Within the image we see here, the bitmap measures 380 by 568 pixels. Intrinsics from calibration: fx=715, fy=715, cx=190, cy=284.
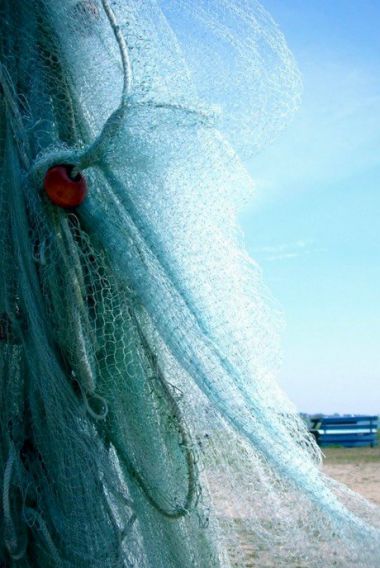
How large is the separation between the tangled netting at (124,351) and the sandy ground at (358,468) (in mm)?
4777

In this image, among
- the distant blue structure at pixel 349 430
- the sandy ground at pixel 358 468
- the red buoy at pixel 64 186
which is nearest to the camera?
the red buoy at pixel 64 186

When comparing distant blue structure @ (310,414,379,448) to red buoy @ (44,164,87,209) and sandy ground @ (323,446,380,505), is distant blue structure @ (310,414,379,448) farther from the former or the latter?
red buoy @ (44,164,87,209)

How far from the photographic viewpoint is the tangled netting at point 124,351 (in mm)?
2109

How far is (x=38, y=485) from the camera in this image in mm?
2195

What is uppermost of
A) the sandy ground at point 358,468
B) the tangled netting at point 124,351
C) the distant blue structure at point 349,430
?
the tangled netting at point 124,351

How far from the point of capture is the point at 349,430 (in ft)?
52.3

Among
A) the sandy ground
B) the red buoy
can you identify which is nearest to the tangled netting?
the red buoy

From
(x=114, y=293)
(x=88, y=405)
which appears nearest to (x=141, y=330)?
(x=114, y=293)

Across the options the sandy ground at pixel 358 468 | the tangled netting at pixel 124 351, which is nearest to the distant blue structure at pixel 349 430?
the sandy ground at pixel 358 468

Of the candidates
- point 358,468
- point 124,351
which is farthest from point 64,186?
point 358,468

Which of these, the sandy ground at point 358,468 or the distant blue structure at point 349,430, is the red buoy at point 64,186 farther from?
the distant blue structure at point 349,430

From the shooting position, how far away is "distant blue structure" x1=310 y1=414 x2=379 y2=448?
15.9 metres

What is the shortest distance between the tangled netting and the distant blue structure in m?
14.0

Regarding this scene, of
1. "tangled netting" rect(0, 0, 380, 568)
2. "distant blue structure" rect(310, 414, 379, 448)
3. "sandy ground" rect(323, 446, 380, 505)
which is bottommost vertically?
"distant blue structure" rect(310, 414, 379, 448)
